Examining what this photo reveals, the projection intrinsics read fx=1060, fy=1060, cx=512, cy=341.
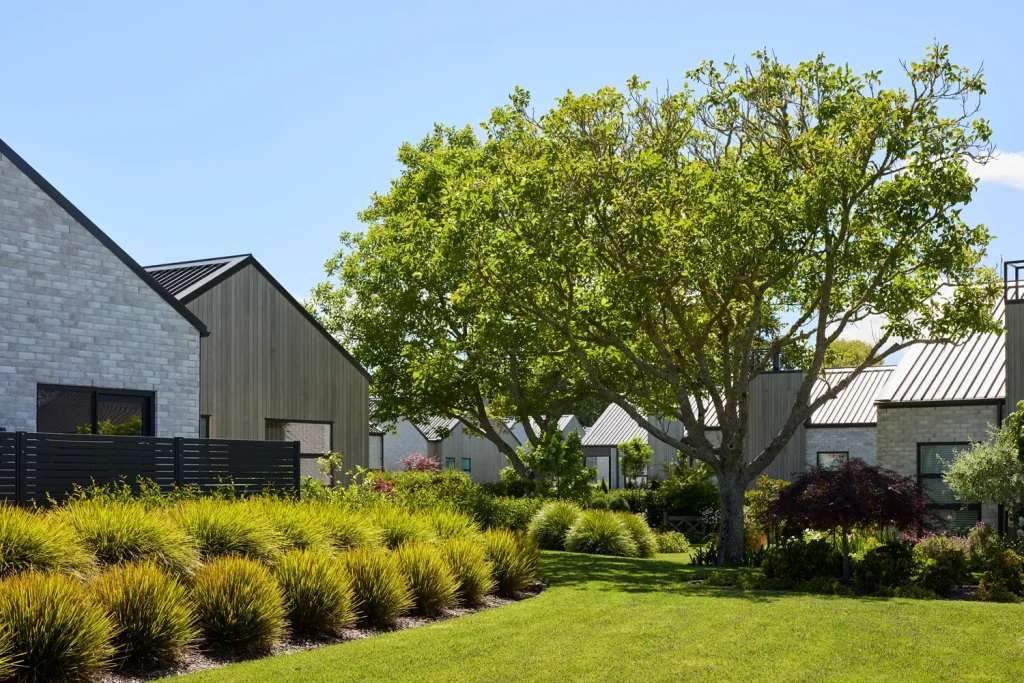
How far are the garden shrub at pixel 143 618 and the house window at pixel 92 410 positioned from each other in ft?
31.1

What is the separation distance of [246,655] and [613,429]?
44.0m

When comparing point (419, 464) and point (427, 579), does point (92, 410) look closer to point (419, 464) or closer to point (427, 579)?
point (427, 579)

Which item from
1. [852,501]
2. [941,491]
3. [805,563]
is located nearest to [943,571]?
[852,501]

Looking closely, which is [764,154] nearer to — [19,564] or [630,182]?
[630,182]

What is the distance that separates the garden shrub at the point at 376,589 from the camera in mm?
12094

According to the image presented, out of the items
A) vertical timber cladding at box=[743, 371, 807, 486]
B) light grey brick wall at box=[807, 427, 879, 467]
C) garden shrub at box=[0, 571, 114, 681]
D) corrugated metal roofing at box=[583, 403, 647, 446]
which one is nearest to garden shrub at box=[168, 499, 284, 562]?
garden shrub at box=[0, 571, 114, 681]

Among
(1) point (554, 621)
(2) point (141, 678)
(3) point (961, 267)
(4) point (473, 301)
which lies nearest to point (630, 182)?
(4) point (473, 301)

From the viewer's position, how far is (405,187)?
1414 inches

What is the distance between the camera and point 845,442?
31.8m

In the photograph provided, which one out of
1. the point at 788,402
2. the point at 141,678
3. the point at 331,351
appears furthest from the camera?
the point at 788,402

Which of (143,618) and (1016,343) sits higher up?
(1016,343)

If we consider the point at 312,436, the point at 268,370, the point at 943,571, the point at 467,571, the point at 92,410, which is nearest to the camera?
the point at 467,571

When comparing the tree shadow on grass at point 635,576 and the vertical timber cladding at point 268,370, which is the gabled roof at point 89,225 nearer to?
the vertical timber cladding at point 268,370

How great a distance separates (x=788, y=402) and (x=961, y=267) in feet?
43.5
